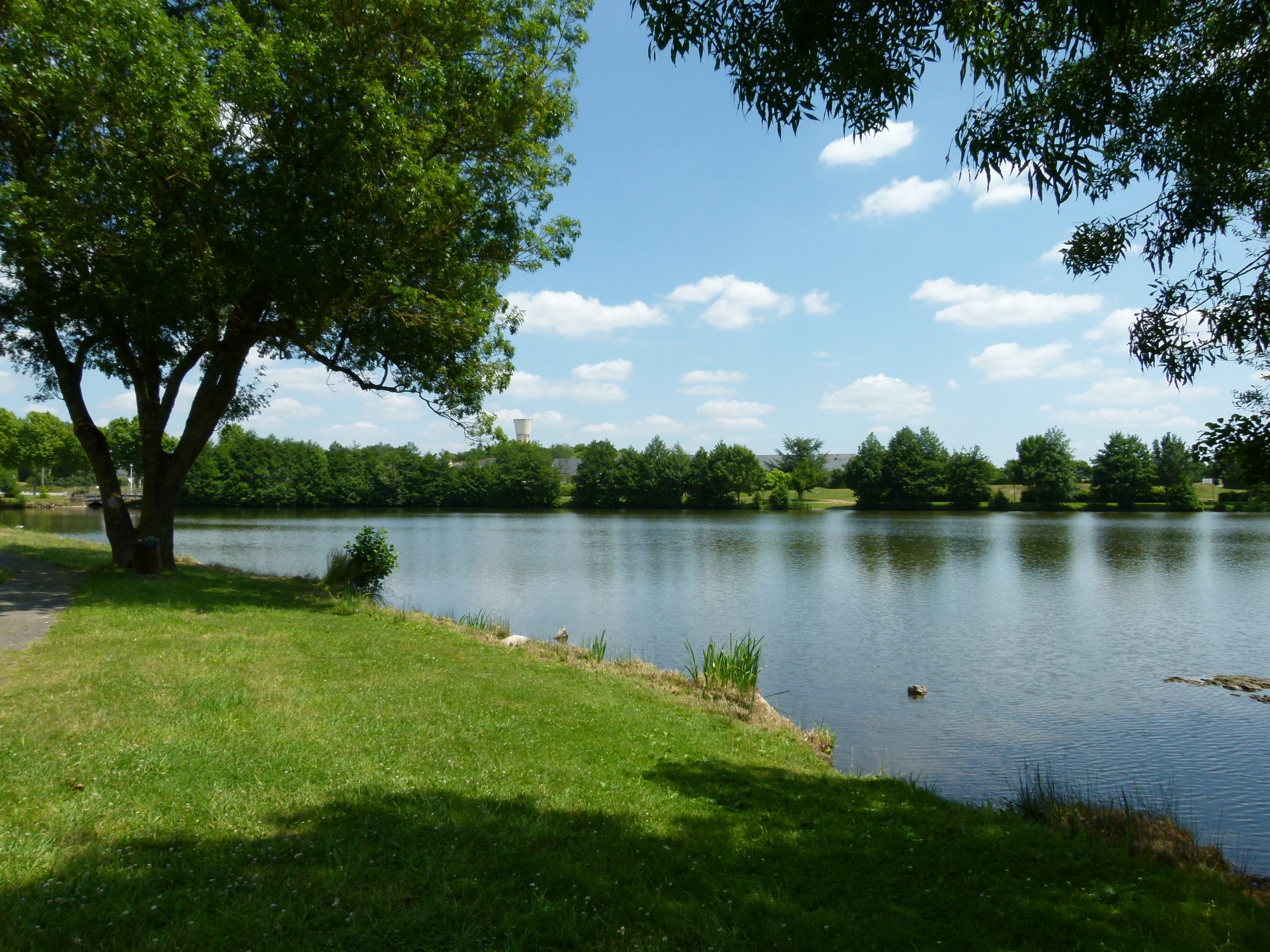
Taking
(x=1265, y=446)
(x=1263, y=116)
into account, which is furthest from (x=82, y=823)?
(x=1263, y=116)

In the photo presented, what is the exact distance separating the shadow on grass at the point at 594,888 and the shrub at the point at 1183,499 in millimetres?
81963

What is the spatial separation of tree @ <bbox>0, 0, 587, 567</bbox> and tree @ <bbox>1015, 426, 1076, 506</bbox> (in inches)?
2960

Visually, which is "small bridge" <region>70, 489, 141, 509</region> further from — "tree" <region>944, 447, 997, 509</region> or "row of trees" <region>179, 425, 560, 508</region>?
"tree" <region>944, 447, 997, 509</region>

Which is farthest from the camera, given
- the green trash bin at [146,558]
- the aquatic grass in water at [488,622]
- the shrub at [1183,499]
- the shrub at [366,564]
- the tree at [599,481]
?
the tree at [599,481]

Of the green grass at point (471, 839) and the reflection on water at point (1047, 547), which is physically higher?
the green grass at point (471, 839)

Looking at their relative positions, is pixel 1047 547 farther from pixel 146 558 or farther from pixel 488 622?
pixel 146 558

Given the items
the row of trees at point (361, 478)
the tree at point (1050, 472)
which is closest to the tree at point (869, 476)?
the tree at point (1050, 472)

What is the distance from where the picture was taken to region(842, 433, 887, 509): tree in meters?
83.4

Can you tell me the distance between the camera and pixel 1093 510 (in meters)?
75.3

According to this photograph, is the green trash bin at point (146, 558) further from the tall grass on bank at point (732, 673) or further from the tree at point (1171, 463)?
the tree at point (1171, 463)

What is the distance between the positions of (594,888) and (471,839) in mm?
952

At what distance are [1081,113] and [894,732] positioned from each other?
874 centimetres

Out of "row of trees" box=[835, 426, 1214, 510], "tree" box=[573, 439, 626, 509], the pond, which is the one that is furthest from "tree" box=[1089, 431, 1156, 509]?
"tree" box=[573, 439, 626, 509]

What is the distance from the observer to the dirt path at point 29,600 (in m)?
9.84
